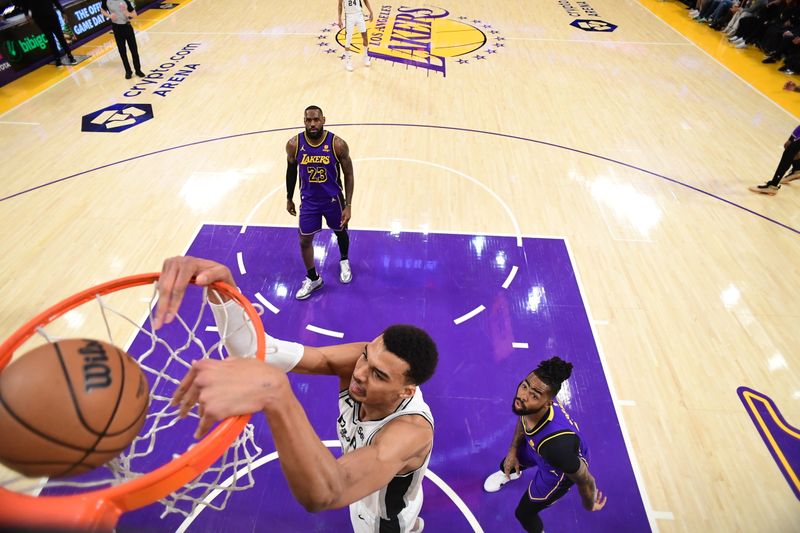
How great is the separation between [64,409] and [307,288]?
338 cm

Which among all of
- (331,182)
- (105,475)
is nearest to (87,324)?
(105,475)

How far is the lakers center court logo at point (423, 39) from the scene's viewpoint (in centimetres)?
1007

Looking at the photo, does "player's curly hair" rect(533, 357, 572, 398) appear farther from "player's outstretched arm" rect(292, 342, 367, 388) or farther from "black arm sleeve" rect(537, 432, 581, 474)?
"player's outstretched arm" rect(292, 342, 367, 388)

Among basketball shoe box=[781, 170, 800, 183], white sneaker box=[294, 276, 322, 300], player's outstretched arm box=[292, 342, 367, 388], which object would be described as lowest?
white sneaker box=[294, 276, 322, 300]

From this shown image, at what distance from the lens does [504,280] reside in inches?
193

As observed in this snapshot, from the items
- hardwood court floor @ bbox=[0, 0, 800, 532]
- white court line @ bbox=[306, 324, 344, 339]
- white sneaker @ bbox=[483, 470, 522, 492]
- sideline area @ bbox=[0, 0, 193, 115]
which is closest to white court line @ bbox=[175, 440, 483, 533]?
white sneaker @ bbox=[483, 470, 522, 492]

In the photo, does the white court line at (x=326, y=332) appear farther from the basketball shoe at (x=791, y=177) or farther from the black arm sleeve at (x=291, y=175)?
the basketball shoe at (x=791, y=177)

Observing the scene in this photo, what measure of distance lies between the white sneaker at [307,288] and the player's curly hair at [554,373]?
2.67 meters

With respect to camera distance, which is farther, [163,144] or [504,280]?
[163,144]

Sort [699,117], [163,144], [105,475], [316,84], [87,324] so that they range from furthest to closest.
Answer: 1. [316,84]
2. [699,117]
3. [163,144]
4. [87,324]
5. [105,475]

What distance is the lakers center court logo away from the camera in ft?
33.0

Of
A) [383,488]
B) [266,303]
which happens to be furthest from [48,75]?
[383,488]

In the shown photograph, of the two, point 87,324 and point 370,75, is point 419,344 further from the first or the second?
point 370,75

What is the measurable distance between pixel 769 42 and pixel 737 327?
31.0 feet
